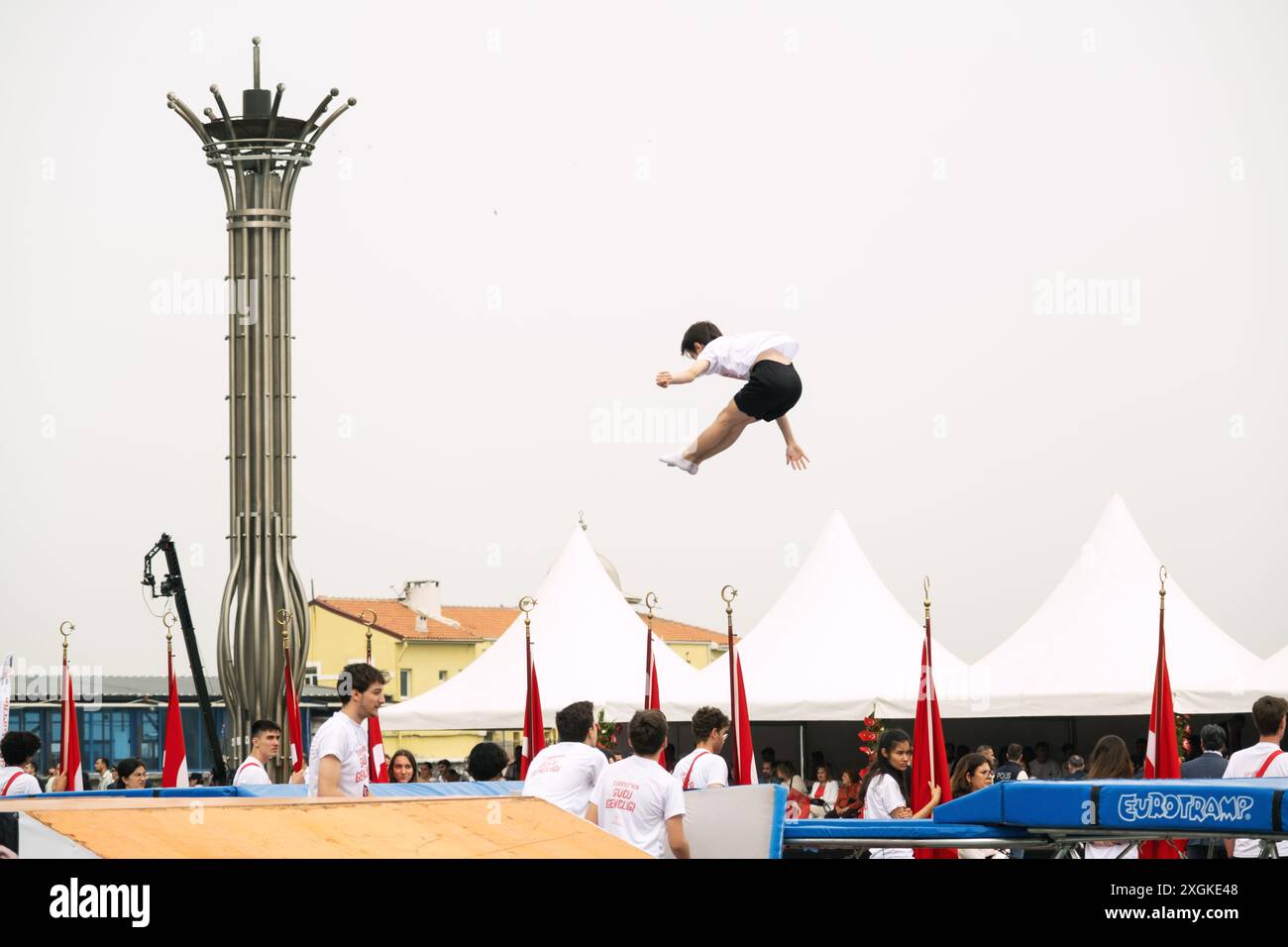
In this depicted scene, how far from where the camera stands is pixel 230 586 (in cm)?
2288

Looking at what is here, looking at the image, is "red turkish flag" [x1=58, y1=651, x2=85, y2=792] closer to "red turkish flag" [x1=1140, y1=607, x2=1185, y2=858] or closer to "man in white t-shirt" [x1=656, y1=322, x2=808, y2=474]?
"man in white t-shirt" [x1=656, y1=322, x2=808, y2=474]

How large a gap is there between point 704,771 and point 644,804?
6.52 feet

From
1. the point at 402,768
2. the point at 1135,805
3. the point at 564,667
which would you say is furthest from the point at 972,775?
the point at 564,667

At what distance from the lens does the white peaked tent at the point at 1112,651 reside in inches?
797

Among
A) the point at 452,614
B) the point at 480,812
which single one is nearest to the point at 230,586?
the point at 480,812

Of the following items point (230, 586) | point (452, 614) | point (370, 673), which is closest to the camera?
point (370, 673)

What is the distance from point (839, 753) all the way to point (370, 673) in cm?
1787

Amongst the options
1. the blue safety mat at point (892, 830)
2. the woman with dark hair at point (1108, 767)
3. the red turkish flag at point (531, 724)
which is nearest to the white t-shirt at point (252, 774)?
the blue safety mat at point (892, 830)

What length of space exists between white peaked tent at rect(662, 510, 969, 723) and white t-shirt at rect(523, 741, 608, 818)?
11.0 m

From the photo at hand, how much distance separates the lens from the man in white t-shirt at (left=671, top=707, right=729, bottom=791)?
10.9 meters

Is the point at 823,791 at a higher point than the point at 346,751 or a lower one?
lower

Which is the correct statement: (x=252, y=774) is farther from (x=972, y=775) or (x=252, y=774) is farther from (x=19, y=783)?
(x=972, y=775)

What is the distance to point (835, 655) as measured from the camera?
22203mm
